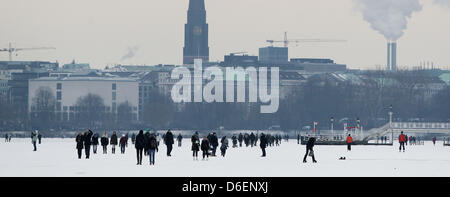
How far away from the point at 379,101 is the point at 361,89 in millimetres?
7580

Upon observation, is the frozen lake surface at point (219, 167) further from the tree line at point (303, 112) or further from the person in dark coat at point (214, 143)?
the tree line at point (303, 112)

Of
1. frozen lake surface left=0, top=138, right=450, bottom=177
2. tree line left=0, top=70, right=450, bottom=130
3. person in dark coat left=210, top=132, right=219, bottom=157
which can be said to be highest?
tree line left=0, top=70, right=450, bottom=130

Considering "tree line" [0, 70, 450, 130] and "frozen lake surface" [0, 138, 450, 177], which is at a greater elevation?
"tree line" [0, 70, 450, 130]

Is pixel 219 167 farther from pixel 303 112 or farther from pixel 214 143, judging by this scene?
pixel 303 112

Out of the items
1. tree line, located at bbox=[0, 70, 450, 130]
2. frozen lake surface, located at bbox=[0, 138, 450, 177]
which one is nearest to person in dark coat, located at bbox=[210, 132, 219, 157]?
frozen lake surface, located at bbox=[0, 138, 450, 177]

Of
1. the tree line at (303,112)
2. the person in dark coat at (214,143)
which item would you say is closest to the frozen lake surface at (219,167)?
the person in dark coat at (214,143)

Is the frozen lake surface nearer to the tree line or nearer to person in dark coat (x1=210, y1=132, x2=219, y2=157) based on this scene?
person in dark coat (x1=210, y1=132, x2=219, y2=157)

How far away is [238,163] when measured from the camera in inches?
1799

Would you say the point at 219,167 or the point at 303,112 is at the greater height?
the point at 303,112

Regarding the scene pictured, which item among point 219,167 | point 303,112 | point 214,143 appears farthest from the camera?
point 303,112

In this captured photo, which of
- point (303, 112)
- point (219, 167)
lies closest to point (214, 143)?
point (219, 167)

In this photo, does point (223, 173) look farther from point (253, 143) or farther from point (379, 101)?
point (379, 101)

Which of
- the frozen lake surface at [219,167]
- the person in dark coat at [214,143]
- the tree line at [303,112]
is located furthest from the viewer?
the tree line at [303,112]
